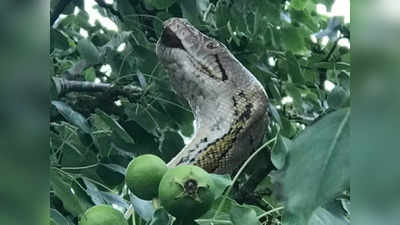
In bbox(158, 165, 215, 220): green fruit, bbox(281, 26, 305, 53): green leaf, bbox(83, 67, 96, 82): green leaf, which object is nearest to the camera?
bbox(158, 165, 215, 220): green fruit

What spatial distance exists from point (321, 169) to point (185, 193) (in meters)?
0.16

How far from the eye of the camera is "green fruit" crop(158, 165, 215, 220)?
1.39 ft

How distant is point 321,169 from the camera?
0.27 metres

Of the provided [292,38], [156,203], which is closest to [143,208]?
[156,203]

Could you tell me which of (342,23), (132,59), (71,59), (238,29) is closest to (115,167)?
(132,59)

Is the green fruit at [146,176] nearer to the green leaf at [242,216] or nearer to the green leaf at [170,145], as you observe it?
the green leaf at [242,216]

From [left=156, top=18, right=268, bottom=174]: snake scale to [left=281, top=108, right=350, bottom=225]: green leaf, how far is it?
417mm

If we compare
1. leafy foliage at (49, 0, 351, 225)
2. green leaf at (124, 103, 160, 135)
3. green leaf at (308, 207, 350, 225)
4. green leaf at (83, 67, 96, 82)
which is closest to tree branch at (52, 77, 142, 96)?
leafy foliage at (49, 0, 351, 225)

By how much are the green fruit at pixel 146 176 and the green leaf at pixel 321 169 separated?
0.64ft

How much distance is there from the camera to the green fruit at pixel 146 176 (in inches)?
18.7

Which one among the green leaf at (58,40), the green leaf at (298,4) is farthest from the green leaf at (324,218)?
the green leaf at (298,4)
